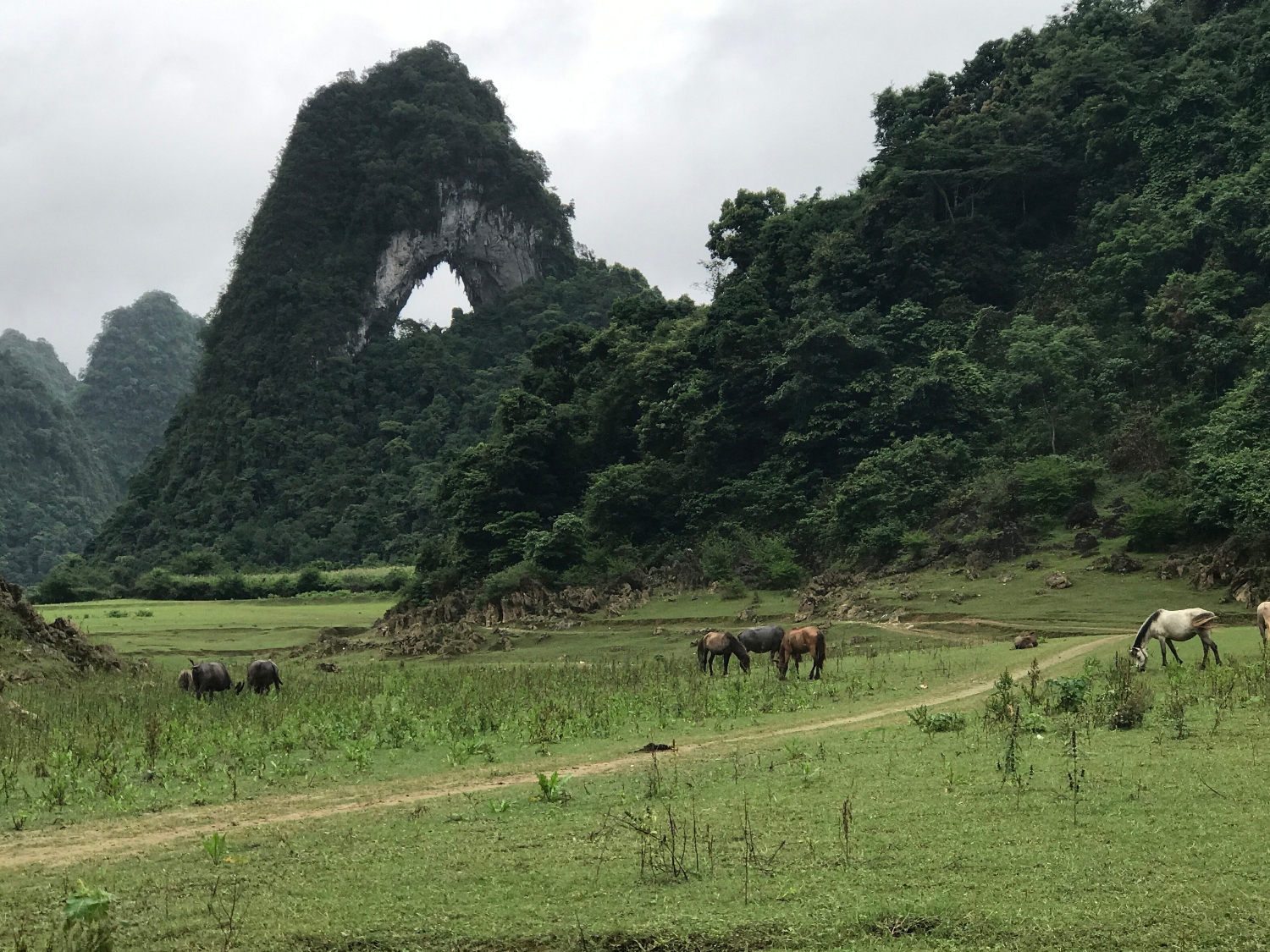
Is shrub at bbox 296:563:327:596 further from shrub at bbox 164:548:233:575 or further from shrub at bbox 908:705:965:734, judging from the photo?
shrub at bbox 908:705:965:734

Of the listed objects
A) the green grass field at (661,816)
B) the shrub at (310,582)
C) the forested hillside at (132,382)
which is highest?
the forested hillside at (132,382)

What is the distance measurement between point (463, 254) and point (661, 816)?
9535 centimetres

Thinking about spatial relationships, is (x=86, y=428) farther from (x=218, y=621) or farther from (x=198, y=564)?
(x=218, y=621)

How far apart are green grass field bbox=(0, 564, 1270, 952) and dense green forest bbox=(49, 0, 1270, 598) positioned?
17393 mm

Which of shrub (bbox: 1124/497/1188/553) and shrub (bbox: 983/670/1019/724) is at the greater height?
shrub (bbox: 1124/497/1188/553)

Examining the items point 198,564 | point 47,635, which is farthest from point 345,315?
point 47,635

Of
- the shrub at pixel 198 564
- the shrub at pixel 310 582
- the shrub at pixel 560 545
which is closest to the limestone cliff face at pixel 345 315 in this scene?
the shrub at pixel 198 564

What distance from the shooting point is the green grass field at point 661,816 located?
6.58m

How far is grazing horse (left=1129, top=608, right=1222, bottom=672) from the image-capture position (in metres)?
16.3

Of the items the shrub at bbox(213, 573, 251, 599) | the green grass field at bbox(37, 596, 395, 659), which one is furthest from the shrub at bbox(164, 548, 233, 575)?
the green grass field at bbox(37, 596, 395, 659)

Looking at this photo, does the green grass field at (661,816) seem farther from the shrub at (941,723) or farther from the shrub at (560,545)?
the shrub at (560,545)

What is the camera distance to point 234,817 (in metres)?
10.3

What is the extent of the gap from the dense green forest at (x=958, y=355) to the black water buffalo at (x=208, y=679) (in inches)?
793

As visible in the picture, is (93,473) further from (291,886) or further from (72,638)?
(291,886)
